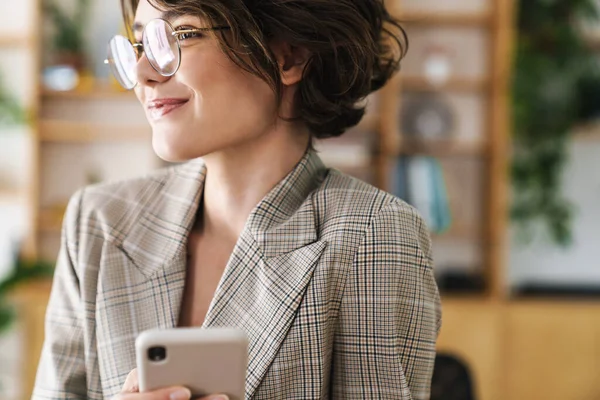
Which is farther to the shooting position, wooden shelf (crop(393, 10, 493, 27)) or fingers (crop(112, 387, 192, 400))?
wooden shelf (crop(393, 10, 493, 27))

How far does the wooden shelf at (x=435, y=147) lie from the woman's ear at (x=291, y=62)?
2.74 m

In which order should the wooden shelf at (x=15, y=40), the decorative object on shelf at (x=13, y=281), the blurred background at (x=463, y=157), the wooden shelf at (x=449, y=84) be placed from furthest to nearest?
the wooden shelf at (x=449, y=84) → the wooden shelf at (x=15, y=40) → the blurred background at (x=463, y=157) → the decorative object on shelf at (x=13, y=281)

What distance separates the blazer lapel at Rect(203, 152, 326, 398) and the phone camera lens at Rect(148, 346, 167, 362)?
29 centimetres

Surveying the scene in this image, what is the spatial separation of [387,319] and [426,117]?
9.98 feet

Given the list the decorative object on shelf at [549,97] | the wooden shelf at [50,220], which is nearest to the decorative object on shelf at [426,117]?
the decorative object on shelf at [549,97]

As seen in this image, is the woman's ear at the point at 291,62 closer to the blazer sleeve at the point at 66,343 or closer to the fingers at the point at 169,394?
the blazer sleeve at the point at 66,343

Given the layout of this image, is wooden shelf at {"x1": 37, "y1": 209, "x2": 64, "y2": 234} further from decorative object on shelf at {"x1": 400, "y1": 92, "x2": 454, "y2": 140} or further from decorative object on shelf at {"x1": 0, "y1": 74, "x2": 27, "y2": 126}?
decorative object on shelf at {"x1": 400, "y1": 92, "x2": 454, "y2": 140}

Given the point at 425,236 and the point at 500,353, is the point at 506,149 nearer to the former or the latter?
the point at 500,353

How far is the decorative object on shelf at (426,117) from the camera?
13.1 ft

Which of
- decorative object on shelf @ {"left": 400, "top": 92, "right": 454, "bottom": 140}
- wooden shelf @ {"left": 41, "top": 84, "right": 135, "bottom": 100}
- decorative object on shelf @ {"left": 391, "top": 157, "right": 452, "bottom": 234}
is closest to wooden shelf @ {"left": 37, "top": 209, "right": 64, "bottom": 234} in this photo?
wooden shelf @ {"left": 41, "top": 84, "right": 135, "bottom": 100}

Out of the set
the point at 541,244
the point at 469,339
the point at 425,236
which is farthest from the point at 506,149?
the point at 425,236

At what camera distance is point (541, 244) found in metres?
4.12

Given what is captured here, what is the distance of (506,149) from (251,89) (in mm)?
2927

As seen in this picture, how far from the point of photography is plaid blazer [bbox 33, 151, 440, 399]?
42.7 inches
